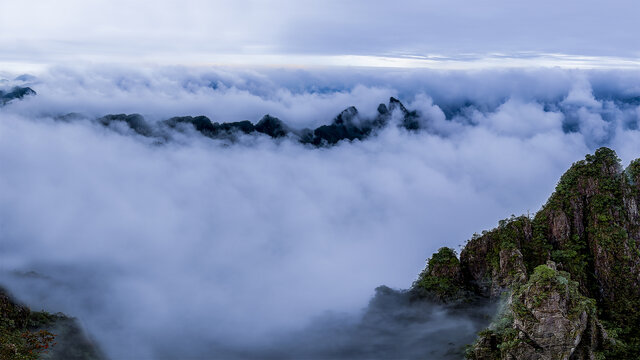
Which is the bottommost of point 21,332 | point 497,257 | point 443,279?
point 443,279

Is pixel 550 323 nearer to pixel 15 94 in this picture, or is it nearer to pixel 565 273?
pixel 565 273

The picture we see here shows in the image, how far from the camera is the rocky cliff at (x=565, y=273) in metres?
30.5

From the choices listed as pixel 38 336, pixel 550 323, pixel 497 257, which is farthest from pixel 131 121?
pixel 550 323

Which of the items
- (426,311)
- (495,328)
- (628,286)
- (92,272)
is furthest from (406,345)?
(92,272)

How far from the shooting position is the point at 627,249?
130 feet

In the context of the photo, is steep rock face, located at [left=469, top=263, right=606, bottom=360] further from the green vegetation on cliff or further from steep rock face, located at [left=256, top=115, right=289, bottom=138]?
steep rock face, located at [left=256, top=115, right=289, bottom=138]

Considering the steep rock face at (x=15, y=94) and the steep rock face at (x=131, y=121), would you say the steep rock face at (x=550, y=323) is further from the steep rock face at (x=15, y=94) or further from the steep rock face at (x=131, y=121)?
the steep rock face at (x=15, y=94)

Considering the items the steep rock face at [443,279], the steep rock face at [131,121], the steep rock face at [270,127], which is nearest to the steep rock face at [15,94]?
the steep rock face at [131,121]

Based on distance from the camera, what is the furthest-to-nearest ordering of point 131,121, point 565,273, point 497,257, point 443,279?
1. point 131,121
2. point 443,279
3. point 497,257
4. point 565,273

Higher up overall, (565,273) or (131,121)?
(131,121)

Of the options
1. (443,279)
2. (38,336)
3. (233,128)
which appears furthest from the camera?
(233,128)

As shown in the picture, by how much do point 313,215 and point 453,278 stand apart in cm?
9579

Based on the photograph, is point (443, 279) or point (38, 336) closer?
point (38, 336)

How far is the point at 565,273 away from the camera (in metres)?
35.0
